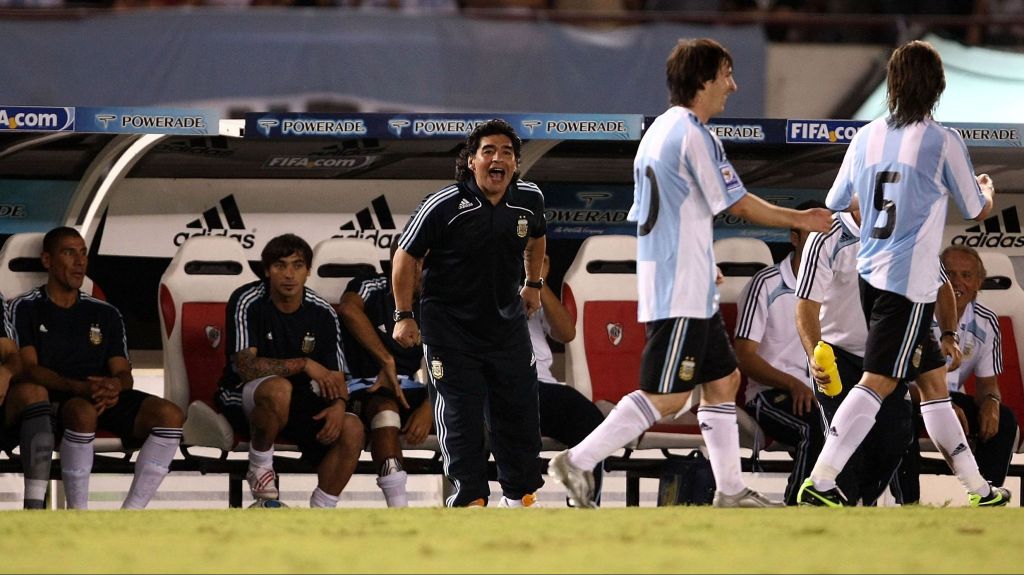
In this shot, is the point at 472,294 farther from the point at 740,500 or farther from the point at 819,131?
the point at 819,131

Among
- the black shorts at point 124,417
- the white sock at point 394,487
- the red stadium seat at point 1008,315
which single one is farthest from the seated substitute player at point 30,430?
the red stadium seat at point 1008,315

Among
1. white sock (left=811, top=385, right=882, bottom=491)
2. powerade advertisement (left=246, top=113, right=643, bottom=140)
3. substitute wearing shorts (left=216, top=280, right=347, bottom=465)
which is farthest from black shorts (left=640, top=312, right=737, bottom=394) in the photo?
substitute wearing shorts (left=216, top=280, right=347, bottom=465)

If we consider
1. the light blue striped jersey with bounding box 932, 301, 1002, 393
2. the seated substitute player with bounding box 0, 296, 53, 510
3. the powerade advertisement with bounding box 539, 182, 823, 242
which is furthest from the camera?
the powerade advertisement with bounding box 539, 182, 823, 242

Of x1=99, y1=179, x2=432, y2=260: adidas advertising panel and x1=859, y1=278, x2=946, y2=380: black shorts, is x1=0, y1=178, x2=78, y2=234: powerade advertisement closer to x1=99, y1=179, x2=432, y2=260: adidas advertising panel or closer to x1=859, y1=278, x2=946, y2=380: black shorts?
x1=99, y1=179, x2=432, y2=260: adidas advertising panel

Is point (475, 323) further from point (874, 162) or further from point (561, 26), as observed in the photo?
point (561, 26)

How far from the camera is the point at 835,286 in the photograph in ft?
23.3

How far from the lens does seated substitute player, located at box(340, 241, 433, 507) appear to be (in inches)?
316

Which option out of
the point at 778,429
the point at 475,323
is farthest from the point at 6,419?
the point at 778,429

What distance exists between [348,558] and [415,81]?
6002 millimetres

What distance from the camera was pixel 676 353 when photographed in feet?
18.6

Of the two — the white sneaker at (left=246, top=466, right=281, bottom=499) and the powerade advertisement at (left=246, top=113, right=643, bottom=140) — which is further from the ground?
the powerade advertisement at (left=246, top=113, right=643, bottom=140)

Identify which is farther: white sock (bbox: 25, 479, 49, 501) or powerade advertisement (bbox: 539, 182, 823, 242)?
powerade advertisement (bbox: 539, 182, 823, 242)

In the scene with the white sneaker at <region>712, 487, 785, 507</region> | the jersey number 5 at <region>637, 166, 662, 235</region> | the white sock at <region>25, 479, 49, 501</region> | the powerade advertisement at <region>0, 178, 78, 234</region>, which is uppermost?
the powerade advertisement at <region>0, 178, 78, 234</region>

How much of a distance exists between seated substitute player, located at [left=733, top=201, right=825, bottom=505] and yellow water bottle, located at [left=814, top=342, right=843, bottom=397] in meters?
1.58
